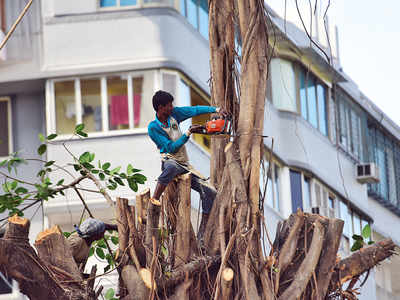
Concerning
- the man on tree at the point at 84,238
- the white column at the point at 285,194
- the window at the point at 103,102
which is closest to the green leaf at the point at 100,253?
the man on tree at the point at 84,238

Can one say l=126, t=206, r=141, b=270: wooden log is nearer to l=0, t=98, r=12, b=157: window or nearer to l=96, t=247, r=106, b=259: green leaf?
l=96, t=247, r=106, b=259: green leaf

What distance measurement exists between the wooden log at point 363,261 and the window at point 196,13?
12478 mm

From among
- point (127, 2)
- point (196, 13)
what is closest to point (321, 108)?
point (196, 13)

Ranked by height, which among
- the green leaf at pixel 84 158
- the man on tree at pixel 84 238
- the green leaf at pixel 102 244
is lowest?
the green leaf at pixel 102 244

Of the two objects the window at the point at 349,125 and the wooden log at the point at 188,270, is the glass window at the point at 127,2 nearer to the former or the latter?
the window at the point at 349,125

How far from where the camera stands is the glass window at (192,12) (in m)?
22.9

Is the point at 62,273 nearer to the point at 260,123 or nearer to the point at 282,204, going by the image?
the point at 260,123

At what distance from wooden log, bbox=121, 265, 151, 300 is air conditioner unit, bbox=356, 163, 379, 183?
18.6 m

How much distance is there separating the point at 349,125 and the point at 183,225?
19.1 metres

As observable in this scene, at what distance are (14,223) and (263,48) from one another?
3077 millimetres

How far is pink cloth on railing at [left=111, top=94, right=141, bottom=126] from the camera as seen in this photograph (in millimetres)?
22188

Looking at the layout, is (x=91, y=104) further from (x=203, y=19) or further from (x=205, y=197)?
(x=205, y=197)

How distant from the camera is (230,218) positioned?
35.4 ft

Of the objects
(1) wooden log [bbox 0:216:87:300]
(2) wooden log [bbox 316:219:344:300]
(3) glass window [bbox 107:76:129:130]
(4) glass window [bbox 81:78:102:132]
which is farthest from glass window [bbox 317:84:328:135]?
(1) wooden log [bbox 0:216:87:300]
